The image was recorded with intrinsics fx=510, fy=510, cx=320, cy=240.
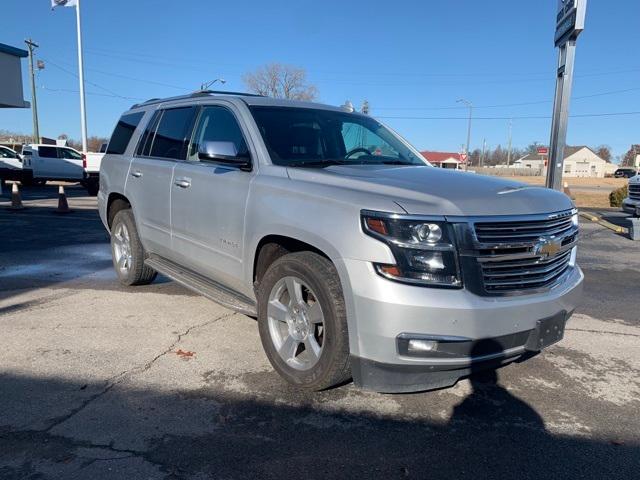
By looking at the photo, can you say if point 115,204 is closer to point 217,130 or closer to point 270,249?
point 217,130

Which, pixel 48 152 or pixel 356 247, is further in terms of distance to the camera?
pixel 48 152

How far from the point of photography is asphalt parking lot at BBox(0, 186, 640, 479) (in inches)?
107

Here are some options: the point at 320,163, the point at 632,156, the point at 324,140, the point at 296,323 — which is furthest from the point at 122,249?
the point at 632,156

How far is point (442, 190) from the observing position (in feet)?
10.2

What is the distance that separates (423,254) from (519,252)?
66 centimetres

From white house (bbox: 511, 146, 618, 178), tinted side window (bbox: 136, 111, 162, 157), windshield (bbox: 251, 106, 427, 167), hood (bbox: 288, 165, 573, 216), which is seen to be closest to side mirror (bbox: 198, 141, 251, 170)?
windshield (bbox: 251, 106, 427, 167)

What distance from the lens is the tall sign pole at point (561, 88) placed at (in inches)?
509

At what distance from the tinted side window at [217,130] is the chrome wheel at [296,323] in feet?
3.92

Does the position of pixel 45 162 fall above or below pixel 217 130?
below

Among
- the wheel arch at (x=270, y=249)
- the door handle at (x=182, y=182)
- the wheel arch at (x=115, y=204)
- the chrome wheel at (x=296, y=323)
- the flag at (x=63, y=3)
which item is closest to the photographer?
the chrome wheel at (x=296, y=323)

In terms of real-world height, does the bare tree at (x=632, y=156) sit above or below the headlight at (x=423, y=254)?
above

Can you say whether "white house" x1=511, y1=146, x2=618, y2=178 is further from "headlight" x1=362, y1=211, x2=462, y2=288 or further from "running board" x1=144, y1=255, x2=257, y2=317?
"headlight" x1=362, y1=211, x2=462, y2=288

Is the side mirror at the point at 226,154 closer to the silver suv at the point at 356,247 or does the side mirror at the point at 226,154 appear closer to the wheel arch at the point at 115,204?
the silver suv at the point at 356,247

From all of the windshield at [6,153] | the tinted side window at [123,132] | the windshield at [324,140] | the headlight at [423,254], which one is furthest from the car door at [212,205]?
the windshield at [6,153]
